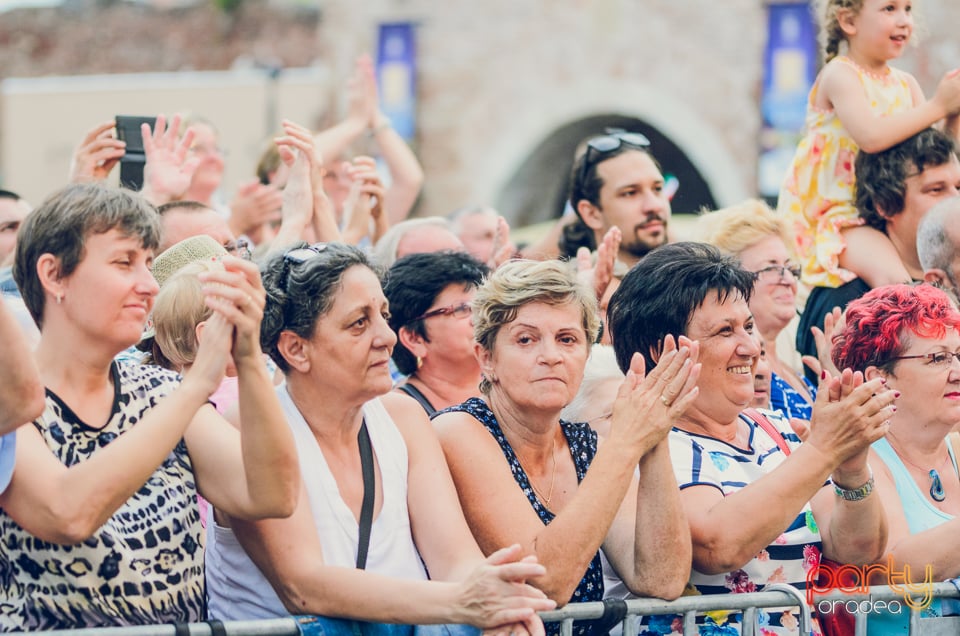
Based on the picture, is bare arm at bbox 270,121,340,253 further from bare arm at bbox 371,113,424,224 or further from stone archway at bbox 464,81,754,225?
stone archway at bbox 464,81,754,225

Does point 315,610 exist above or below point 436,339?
below

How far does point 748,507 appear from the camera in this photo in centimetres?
342

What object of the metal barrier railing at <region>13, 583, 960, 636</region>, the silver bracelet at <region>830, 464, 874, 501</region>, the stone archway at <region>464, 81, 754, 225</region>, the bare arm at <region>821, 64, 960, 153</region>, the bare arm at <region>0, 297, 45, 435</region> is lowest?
the metal barrier railing at <region>13, 583, 960, 636</region>

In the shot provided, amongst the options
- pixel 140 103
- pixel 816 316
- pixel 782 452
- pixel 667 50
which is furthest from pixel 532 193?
pixel 782 452

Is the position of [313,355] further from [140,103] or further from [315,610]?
[140,103]

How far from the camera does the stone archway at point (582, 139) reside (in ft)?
63.6

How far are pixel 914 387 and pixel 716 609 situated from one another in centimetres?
105

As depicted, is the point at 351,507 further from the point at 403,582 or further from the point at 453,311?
the point at 453,311

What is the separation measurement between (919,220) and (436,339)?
1950 millimetres

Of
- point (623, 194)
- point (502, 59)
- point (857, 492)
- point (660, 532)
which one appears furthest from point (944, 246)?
point (502, 59)

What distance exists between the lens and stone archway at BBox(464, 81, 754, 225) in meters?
19.4

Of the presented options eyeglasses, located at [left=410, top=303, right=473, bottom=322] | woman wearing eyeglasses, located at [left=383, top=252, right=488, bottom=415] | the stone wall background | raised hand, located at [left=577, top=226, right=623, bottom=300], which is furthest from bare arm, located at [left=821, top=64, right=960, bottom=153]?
the stone wall background

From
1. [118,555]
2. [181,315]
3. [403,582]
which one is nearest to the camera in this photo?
[118,555]

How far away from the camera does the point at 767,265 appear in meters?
5.13
